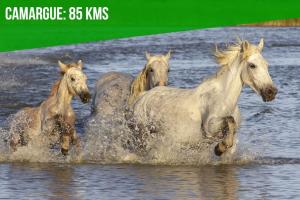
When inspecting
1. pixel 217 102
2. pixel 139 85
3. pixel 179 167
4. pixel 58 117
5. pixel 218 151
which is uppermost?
pixel 139 85

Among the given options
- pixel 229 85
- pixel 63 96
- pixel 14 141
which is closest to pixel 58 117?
pixel 63 96

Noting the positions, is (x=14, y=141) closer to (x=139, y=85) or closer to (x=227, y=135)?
(x=139, y=85)

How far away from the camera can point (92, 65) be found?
29594mm

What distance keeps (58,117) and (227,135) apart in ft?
7.42

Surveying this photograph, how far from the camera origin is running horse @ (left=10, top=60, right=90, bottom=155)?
13727mm

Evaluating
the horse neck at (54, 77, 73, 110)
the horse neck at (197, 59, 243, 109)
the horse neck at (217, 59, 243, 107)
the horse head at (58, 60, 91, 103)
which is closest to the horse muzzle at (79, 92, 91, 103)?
the horse head at (58, 60, 91, 103)

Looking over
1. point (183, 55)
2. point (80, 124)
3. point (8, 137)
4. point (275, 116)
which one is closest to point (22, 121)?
point (8, 137)

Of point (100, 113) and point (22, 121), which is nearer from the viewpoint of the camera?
point (22, 121)

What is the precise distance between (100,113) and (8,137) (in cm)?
147

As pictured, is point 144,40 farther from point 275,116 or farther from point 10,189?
point 10,189

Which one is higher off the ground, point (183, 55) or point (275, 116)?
point (183, 55)

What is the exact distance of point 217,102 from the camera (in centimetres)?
1319

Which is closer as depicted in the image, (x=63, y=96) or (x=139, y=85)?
(x=63, y=96)

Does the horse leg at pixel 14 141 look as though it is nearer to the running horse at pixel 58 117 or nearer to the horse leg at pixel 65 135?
the running horse at pixel 58 117
